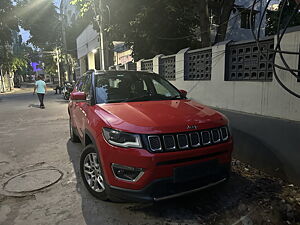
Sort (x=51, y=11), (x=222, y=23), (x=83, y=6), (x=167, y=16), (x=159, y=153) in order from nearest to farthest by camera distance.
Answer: (x=159, y=153) → (x=167, y=16) → (x=222, y=23) → (x=83, y=6) → (x=51, y=11)

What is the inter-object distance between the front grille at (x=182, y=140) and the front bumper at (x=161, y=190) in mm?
326

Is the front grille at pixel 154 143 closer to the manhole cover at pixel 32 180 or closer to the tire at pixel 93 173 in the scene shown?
the tire at pixel 93 173

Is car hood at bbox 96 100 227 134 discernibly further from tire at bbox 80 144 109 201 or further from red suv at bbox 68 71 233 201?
tire at bbox 80 144 109 201

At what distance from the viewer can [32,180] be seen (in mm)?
3623

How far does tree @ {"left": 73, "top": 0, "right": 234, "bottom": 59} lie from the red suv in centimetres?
635

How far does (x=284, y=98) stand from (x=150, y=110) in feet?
7.01

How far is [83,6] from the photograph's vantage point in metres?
10.8

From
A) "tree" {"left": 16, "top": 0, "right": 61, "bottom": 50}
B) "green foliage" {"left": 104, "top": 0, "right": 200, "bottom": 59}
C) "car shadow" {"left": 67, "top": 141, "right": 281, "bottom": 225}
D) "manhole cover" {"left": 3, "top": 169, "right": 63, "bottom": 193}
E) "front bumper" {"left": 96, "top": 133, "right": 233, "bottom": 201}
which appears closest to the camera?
"front bumper" {"left": 96, "top": 133, "right": 233, "bottom": 201}

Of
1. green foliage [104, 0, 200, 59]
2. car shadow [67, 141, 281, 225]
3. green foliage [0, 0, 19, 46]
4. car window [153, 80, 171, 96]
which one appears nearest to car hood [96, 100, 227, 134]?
car window [153, 80, 171, 96]

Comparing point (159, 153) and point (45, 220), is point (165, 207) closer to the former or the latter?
point (159, 153)

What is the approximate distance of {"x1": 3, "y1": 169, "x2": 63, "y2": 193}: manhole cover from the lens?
11.1ft

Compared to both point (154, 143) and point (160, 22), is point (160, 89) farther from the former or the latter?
point (160, 22)

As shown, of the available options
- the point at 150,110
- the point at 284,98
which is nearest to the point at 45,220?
the point at 150,110

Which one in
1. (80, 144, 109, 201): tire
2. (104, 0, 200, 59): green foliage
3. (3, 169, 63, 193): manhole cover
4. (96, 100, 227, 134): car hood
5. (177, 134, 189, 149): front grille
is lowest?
(3, 169, 63, 193): manhole cover
